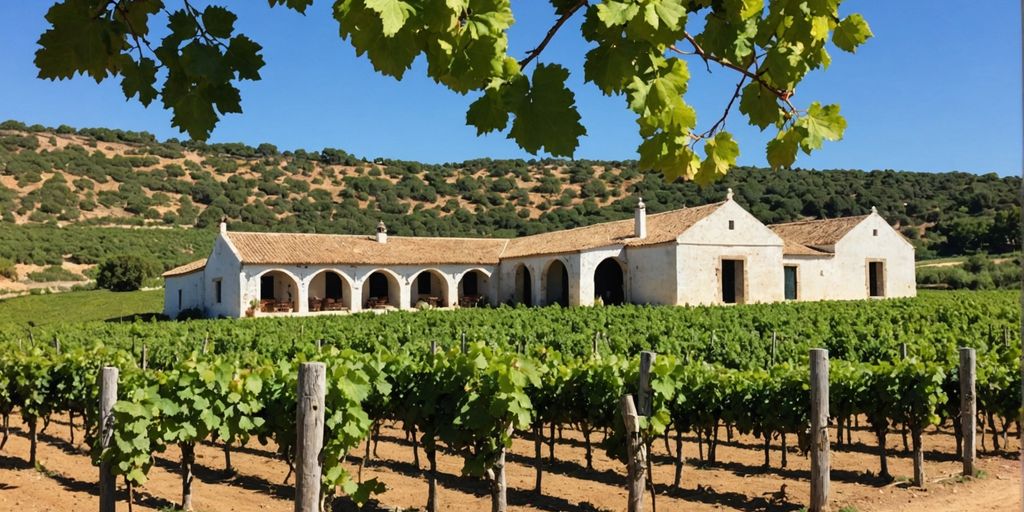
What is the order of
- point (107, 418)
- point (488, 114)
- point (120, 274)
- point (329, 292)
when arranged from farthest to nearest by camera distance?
point (120, 274)
point (329, 292)
point (107, 418)
point (488, 114)

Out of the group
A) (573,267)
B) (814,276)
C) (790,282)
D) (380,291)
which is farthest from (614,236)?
(380,291)

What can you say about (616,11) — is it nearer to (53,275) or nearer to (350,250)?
(350,250)

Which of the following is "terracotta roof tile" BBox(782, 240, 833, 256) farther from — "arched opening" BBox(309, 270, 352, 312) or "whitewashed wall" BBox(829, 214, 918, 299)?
"arched opening" BBox(309, 270, 352, 312)

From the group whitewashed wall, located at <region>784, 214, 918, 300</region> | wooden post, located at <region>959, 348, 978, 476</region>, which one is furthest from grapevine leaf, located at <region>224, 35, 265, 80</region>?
whitewashed wall, located at <region>784, 214, 918, 300</region>

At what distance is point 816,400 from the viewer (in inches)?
274

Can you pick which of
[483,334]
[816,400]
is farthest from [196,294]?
[816,400]

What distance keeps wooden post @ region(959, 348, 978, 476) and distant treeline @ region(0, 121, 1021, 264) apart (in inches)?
1704

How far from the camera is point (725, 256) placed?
2498cm

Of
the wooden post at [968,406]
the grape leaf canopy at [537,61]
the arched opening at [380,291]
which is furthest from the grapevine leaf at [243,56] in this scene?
the arched opening at [380,291]

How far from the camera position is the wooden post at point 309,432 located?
190 inches

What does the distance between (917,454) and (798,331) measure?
8237 millimetres

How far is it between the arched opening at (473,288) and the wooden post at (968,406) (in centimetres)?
2225

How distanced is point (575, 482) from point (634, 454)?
2340mm

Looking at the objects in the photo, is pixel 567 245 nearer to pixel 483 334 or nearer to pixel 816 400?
pixel 483 334
